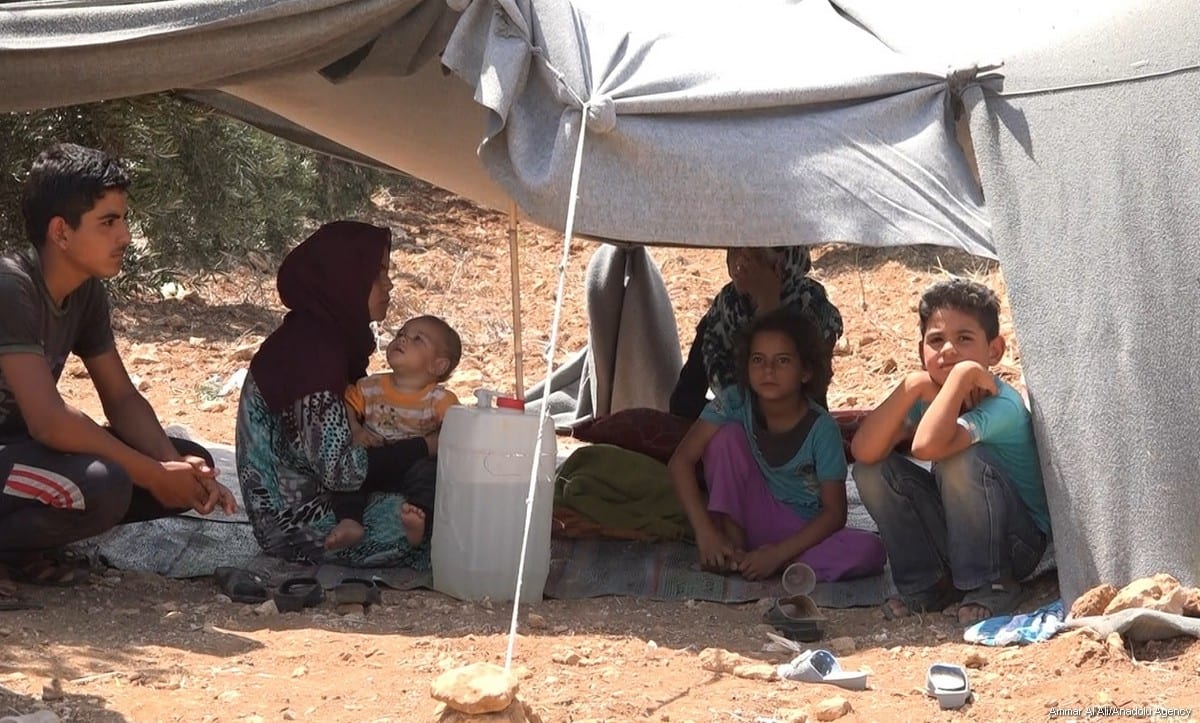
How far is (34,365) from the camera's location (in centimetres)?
386

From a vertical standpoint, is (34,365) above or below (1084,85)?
below

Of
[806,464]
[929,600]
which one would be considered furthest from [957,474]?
[806,464]

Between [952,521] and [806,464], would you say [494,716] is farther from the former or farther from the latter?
[806,464]

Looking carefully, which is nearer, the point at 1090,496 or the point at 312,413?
the point at 1090,496

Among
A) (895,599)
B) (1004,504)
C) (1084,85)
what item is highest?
(1084,85)

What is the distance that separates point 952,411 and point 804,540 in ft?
2.67

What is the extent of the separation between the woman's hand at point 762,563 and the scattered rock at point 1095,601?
1.00m

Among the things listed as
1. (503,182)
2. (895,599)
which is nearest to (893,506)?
(895,599)

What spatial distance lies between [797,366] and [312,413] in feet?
4.53

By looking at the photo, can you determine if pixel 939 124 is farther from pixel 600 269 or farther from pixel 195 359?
pixel 195 359

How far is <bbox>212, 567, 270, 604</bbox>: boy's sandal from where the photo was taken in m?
4.14

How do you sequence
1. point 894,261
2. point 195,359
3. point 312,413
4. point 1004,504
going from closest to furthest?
1. point 1004,504
2. point 312,413
3. point 195,359
4. point 894,261

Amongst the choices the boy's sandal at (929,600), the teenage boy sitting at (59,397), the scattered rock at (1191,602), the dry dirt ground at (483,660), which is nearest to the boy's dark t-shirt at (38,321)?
the teenage boy sitting at (59,397)

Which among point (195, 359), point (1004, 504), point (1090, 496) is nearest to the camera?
point (1090, 496)
